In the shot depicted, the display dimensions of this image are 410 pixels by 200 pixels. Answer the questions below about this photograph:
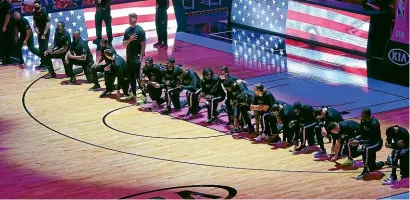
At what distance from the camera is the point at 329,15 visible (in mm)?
33312

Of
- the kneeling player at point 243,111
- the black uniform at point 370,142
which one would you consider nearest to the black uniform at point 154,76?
the kneeling player at point 243,111

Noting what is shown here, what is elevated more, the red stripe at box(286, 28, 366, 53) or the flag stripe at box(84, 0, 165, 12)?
the flag stripe at box(84, 0, 165, 12)

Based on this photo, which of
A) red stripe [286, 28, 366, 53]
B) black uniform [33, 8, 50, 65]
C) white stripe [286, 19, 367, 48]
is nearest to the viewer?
black uniform [33, 8, 50, 65]

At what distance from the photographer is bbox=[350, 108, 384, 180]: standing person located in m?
21.7

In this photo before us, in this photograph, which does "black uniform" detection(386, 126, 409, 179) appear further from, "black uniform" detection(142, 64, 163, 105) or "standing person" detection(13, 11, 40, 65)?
"standing person" detection(13, 11, 40, 65)

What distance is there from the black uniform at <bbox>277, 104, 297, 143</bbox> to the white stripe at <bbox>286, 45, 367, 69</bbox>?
812 centimetres

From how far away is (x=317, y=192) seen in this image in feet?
69.2

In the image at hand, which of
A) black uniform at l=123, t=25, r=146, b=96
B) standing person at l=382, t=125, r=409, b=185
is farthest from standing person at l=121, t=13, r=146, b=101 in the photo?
standing person at l=382, t=125, r=409, b=185

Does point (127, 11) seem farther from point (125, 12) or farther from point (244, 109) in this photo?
point (244, 109)

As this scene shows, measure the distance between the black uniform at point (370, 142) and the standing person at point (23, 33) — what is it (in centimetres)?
1273

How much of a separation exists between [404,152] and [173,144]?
5515 mm

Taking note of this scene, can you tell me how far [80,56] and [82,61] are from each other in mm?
192

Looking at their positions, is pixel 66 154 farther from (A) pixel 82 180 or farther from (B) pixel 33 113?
(B) pixel 33 113

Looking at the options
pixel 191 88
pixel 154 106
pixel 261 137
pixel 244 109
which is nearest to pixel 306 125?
pixel 261 137
